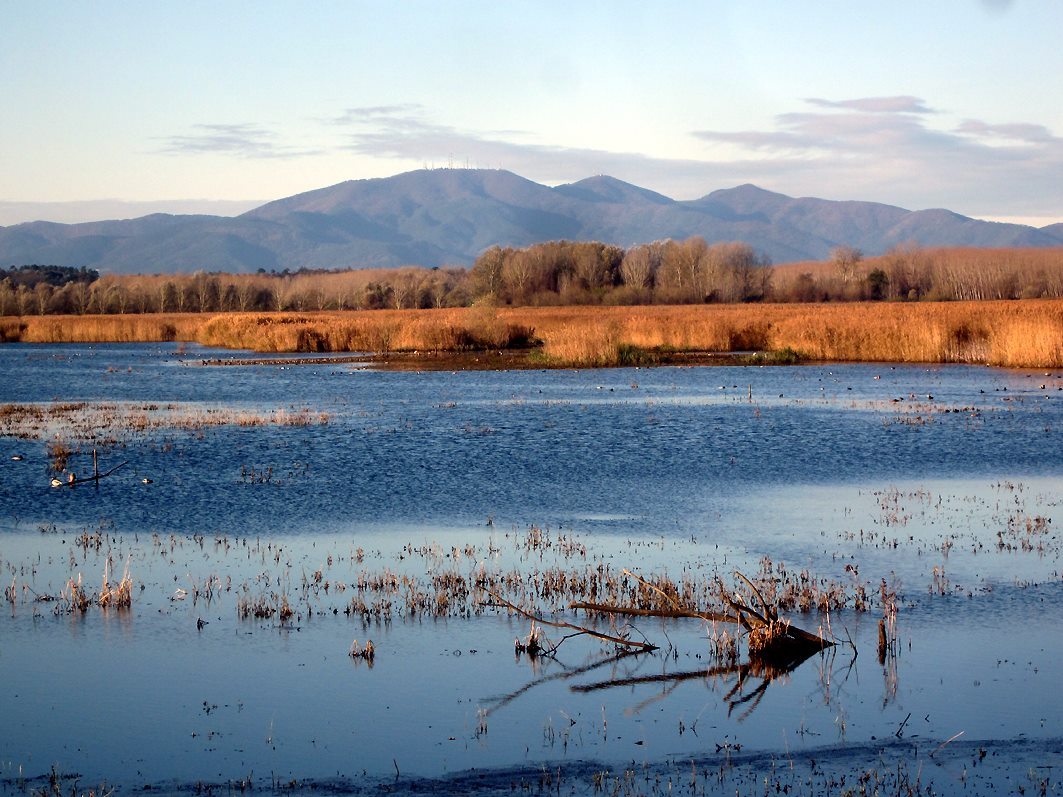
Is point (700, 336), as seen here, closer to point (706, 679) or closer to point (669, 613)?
point (669, 613)

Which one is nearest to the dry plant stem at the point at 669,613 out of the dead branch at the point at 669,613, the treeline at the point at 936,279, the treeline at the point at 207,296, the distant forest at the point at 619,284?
the dead branch at the point at 669,613

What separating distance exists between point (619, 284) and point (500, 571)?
105481 mm

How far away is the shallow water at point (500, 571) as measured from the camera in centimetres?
945

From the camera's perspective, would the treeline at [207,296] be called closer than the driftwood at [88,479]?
No

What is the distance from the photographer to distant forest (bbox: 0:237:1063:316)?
4380 inches

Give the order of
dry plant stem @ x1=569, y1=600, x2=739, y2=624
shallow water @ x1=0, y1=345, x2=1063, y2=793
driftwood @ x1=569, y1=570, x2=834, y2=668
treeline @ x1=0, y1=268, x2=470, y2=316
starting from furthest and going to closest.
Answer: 1. treeline @ x1=0, y1=268, x2=470, y2=316
2. dry plant stem @ x1=569, y1=600, x2=739, y2=624
3. driftwood @ x1=569, y1=570, x2=834, y2=668
4. shallow water @ x1=0, y1=345, x2=1063, y2=793

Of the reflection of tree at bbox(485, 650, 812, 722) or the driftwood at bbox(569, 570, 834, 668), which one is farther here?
the driftwood at bbox(569, 570, 834, 668)

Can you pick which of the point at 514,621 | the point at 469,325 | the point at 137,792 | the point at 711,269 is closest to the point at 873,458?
the point at 514,621

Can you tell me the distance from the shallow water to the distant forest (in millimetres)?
81082

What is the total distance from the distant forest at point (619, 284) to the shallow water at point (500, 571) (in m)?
81.1

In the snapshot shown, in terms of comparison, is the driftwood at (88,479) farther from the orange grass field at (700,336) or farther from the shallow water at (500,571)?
the orange grass field at (700,336)

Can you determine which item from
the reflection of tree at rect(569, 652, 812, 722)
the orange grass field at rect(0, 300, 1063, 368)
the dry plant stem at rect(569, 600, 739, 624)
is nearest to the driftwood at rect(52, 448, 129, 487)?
the dry plant stem at rect(569, 600, 739, 624)

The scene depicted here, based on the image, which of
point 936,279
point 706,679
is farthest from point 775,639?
point 936,279

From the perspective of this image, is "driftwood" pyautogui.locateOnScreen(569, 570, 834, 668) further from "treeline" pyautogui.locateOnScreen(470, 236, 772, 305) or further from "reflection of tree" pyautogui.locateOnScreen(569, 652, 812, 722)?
"treeline" pyautogui.locateOnScreen(470, 236, 772, 305)
